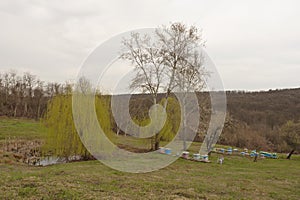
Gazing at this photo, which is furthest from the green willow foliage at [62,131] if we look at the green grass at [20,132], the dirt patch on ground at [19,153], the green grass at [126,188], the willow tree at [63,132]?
the green grass at [126,188]

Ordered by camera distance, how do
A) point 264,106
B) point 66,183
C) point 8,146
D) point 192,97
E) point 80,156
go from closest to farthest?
point 66,183
point 80,156
point 8,146
point 192,97
point 264,106

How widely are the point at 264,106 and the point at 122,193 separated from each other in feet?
126

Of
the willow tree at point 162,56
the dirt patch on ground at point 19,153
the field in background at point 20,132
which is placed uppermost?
the willow tree at point 162,56

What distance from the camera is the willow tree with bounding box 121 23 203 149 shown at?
1655cm

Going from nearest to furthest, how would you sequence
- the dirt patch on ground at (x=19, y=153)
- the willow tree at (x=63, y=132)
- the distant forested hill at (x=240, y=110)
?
the dirt patch on ground at (x=19, y=153)
the willow tree at (x=63, y=132)
the distant forested hill at (x=240, y=110)

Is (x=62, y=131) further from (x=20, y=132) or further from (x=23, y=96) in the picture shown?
(x=23, y=96)

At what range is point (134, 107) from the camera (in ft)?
53.4

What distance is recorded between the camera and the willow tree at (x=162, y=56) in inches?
651

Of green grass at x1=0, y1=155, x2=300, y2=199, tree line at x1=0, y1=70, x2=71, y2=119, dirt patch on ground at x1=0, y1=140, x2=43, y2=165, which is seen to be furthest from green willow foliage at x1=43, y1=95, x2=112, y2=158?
tree line at x1=0, y1=70, x2=71, y2=119

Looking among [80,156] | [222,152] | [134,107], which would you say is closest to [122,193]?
[80,156]

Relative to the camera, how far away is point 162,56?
16828 mm

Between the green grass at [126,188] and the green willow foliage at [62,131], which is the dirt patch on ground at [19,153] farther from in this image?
the green grass at [126,188]

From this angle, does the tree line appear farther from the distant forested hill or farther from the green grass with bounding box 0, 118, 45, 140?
the green grass with bounding box 0, 118, 45, 140

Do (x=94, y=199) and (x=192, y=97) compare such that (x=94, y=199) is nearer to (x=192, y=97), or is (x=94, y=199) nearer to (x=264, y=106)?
(x=192, y=97)
